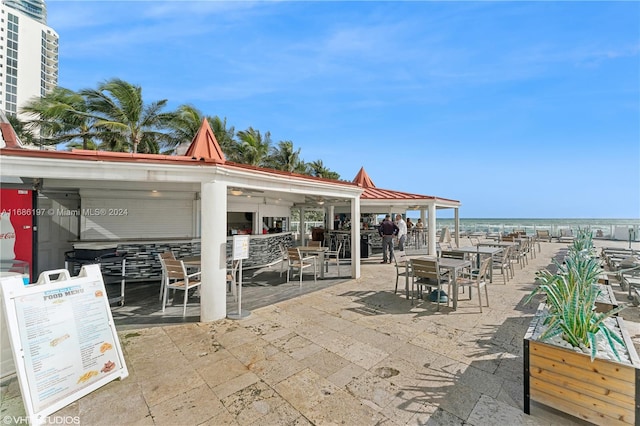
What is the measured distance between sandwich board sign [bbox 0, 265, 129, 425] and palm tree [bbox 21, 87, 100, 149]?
1556 centimetres

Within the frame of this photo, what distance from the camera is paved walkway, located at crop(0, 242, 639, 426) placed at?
2318 millimetres

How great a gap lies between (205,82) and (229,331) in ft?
31.7

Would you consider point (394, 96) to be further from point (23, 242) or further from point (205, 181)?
point (23, 242)

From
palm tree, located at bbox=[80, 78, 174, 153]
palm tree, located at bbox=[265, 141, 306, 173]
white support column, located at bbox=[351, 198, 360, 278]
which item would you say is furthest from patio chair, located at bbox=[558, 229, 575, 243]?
palm tree, located at bbox=[80, 78, 174, 153]

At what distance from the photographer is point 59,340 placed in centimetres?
253

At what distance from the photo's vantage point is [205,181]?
4.48 metres

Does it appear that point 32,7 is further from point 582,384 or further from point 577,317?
point 582,384

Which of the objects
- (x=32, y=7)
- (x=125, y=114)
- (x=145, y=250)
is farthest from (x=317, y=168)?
(x=32, y=7)

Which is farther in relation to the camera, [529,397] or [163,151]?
[163,151]

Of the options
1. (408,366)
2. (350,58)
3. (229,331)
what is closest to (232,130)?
(350,58)

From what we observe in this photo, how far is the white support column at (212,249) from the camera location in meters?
4.49

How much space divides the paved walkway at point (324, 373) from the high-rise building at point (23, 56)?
166ft

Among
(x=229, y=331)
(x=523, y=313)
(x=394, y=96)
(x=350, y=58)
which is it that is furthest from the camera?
(x=394, y=96)

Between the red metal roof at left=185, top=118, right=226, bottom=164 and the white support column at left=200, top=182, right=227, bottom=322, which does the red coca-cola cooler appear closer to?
the white support column at left=200, top=182, right=227, bottom=322
